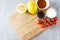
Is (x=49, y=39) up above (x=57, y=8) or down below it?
below

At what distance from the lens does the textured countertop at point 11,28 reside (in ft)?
4.06

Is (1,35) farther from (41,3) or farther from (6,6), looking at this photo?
(41,3)

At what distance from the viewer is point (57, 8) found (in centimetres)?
131

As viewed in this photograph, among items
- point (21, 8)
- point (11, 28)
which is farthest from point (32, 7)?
point (11, 28)

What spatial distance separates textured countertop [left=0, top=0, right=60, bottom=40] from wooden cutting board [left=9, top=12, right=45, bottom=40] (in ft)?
0.11

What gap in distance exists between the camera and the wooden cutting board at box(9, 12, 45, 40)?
4.00 ft

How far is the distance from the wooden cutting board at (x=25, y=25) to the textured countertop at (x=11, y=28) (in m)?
0.03

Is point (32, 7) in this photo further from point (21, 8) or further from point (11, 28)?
point (11, 28)

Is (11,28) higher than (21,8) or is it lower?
lower

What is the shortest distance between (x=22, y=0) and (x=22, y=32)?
245 millimetres

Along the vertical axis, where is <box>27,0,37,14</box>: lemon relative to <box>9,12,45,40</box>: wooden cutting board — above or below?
above

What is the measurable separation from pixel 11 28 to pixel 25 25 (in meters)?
0.09

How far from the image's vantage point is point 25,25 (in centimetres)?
→ 124

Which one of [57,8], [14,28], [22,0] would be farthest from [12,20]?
[57,8]
